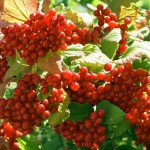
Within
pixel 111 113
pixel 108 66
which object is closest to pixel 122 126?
pixel 111 113

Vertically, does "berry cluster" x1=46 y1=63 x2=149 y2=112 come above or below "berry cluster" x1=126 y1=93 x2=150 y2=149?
above

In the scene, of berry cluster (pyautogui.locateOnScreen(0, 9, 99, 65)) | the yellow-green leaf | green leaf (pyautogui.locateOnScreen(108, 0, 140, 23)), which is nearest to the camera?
berry cluster (pyautogui.locateOnScreen(0, 9, 99, 65))

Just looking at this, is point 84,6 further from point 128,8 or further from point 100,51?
point 100,51

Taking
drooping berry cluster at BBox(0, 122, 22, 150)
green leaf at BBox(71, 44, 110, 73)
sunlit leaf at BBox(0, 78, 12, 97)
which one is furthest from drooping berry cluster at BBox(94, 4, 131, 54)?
drooping berry cluster at BBox(0, 122, 22, 150)

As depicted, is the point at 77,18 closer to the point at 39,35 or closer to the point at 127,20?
the point at 127,20

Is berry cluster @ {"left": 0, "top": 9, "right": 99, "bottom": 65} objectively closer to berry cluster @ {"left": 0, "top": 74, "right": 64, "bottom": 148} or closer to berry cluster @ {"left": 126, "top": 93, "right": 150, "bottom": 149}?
berry cluster @ {"left": 0, "top": 74, "right": 64, "bottom": 148}

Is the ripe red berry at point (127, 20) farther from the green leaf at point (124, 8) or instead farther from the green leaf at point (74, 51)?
the green leaf at point (74, 51)

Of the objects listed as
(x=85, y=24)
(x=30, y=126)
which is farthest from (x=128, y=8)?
(x=30, y=126)

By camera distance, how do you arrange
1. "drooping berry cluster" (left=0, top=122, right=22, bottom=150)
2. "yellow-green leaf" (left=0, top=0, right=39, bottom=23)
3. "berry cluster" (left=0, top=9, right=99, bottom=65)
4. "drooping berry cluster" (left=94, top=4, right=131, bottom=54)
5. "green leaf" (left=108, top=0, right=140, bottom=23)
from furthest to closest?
"drooping berry cluster" (left=0, top=122, right=22, bottom=150) → "green leaf" (left=108, top=0, right=140, bottom=23) → "drooping berry cluster" (left=94, top=4, right=131, bottom=54) → "yellow-green leaf" (left=0, top=0, right=39, bottom=23) → "berry cluster" (left=0, top=9, right=99, bottom=65)
